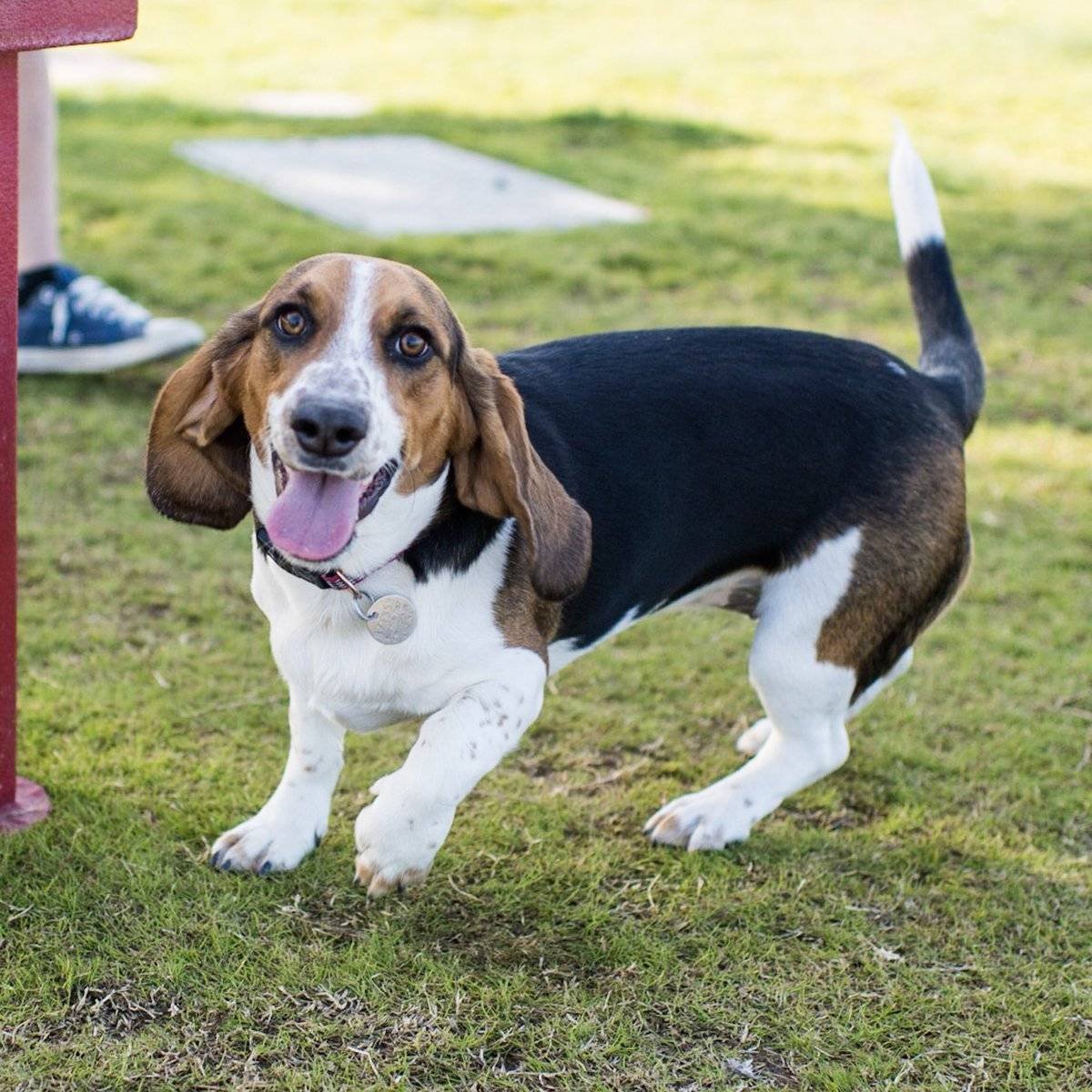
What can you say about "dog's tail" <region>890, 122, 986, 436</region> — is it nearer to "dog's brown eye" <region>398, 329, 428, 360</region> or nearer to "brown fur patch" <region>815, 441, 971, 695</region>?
"brown fur patch" <region>815, 441, 971, 695</region>

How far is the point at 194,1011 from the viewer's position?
9.85ft

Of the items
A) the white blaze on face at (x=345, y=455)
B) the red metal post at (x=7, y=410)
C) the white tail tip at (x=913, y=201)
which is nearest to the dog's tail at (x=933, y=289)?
the white tail tip at (x=913, y=201)

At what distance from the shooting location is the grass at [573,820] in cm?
303

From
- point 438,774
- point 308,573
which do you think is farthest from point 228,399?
point 438,774

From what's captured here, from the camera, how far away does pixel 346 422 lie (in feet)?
9.05

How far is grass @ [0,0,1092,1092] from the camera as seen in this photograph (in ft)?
9.93

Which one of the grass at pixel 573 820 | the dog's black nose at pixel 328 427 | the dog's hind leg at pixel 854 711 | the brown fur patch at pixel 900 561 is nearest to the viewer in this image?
the dog's black nose at pixel 328 427

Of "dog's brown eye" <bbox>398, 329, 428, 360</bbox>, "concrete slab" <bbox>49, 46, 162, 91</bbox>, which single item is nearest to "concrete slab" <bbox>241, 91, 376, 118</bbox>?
"concrete slab" <bbox>49, 46, 162, 91</bbox>

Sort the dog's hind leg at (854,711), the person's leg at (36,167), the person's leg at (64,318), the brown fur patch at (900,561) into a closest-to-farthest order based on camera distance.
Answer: the brown fur patch at (900,561) < the dog's hind leg at (854,711) < the person's leg at (36,167) < the person's leg at (64,318)

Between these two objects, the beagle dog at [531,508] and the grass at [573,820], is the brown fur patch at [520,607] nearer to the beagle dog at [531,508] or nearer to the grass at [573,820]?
the beagle dog at [531,508]

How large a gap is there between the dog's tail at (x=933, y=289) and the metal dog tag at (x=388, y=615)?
61.4 inches

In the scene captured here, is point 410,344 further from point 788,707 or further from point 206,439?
point 788,707

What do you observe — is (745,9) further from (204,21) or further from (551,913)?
(551,913)

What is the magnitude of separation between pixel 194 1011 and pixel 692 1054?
96 centimetres
